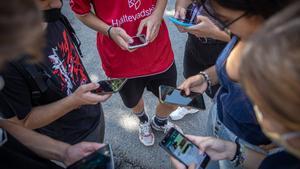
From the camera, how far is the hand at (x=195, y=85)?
6.28 ft

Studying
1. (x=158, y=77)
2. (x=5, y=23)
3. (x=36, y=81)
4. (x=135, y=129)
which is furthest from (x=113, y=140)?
(x=5, y=23)

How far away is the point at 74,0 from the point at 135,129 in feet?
4.26

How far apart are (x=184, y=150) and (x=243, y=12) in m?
0.75

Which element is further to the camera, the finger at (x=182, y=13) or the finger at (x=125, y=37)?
the finger at (x=182, y=13)

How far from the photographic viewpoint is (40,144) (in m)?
1.53

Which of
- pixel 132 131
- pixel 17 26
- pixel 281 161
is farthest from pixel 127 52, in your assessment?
pixel 17 26

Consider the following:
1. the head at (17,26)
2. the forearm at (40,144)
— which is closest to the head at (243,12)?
the head at (17,26)

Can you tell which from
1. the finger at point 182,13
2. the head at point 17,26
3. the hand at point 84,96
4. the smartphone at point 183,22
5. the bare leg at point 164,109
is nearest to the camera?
the head at point 17,26

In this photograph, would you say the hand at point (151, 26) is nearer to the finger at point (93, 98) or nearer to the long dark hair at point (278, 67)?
the finger at point (93, 98)

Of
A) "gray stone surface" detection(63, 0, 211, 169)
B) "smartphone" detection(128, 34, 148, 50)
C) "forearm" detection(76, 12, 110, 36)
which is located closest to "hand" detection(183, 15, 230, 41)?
"smartphone" detection(128, 34, 148, 50)

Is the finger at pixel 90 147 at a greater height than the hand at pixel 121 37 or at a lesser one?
lesser

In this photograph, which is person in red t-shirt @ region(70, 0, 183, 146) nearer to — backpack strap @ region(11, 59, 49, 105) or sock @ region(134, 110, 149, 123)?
sock @ region(134, 110, 149, 123)

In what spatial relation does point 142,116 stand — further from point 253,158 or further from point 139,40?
point 253,158

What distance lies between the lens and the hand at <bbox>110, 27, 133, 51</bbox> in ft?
6.35
